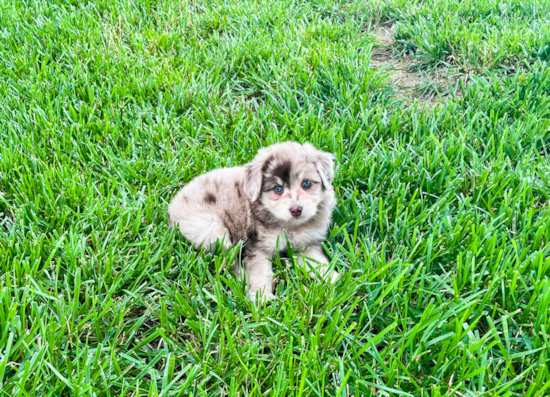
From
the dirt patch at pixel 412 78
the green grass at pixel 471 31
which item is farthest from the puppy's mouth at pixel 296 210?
the green grass at pixel 471 31

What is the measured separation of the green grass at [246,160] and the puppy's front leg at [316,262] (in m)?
0.10

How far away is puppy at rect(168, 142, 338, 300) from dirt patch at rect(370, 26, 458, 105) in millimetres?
2174

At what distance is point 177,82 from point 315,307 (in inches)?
118

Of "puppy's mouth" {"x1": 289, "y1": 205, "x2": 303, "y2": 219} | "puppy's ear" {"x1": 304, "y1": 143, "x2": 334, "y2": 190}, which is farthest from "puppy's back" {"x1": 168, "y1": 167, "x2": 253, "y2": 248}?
"puppy's ear" {"x1": 304, "y1": 143, "x2": 334, "y2": 190}

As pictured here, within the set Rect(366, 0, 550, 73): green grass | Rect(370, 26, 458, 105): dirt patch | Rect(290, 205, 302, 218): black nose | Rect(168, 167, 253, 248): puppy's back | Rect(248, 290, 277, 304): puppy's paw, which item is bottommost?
Rect(248, 290, 277, 304): puppy's paw

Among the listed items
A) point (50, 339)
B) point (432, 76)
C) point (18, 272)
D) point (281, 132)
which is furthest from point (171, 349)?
point (432, 76)

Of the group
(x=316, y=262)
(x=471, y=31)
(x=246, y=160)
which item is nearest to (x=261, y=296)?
(x=316, y=262)

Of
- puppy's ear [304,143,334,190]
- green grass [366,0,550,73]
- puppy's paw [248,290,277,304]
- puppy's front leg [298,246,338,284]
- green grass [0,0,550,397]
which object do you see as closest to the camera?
green grass [0,0,550,397]

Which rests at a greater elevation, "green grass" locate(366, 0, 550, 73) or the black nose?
"green grass" locate(366, 0, 550, 73)

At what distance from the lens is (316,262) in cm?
293

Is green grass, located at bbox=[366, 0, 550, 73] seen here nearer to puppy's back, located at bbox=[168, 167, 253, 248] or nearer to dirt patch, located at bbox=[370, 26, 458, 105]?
dirt patch, located at bbox=[370, 26, 458, 105]

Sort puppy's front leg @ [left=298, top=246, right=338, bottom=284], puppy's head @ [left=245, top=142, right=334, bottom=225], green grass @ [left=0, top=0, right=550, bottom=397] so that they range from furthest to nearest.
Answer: puppy's head @ [left=245, top=142, right=334, bottom=225]
puppy's front leg @ [left=298, top=246, right=338, bottom=284]
green grass @ [left=0, top=0, right=550, bottom=397]

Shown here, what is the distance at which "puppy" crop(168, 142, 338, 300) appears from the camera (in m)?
3.02

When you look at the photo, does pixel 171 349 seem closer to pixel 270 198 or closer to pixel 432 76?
pixel 270 198
